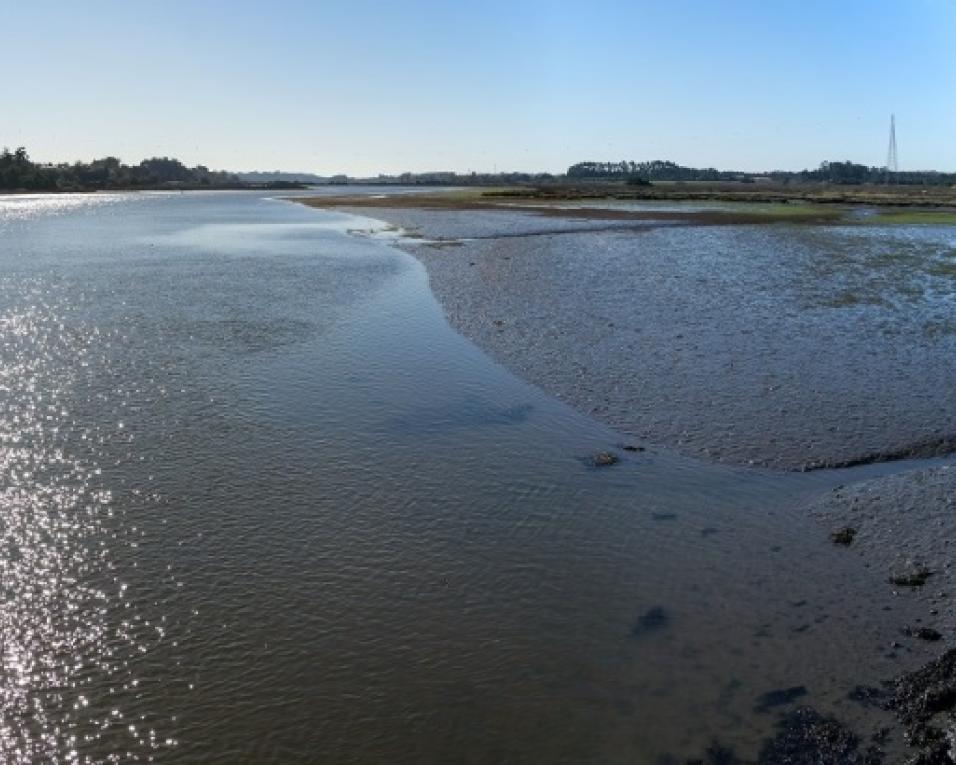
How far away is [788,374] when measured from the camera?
20875mm

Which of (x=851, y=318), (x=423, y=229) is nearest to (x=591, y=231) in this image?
(x=423, y=229)

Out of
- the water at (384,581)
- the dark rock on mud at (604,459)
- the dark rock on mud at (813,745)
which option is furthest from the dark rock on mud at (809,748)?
the dark rock on mud at (604,459)

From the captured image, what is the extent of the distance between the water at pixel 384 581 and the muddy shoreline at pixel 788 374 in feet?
2.12

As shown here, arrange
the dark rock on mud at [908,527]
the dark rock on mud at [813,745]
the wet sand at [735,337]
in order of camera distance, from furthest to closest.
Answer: the wet sand at [735,337], the dark rock on mud at [908,527], the dark rock on mud at [813,745]

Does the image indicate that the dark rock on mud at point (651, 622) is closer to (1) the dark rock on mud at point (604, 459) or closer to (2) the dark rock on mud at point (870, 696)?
(2) the dark rock on mud at point (870, 696)

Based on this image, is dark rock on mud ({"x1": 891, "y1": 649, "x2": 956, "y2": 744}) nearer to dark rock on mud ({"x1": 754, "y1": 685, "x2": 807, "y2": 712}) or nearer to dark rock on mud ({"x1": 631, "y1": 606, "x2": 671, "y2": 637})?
dark rock on mud ({"x1": 754, "y1": 685, "x2": 807, "y2": 712})

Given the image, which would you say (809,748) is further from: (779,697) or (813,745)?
(779,697)

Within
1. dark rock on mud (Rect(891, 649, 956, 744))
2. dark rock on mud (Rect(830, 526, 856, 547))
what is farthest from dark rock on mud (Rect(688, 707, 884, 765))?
dark rock on mud (Rect(830, 526, 856, 547))

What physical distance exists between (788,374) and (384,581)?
14586 mm

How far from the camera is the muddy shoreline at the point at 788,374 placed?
9219mm

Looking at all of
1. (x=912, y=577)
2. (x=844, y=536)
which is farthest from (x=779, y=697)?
(x=844, y=536)

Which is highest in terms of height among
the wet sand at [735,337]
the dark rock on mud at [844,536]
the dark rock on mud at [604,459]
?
the wet sand at [735,337]

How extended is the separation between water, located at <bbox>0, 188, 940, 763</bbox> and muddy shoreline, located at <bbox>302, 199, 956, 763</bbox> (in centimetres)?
65

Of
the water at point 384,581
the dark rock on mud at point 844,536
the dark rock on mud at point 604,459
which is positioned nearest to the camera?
the water at point 384,581
